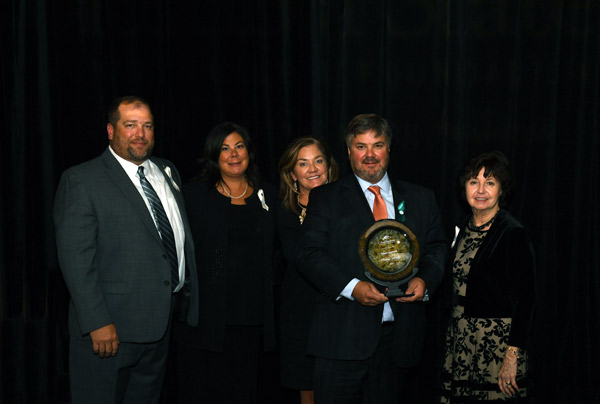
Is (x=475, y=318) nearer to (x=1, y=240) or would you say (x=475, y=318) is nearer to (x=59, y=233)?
(x=59, y=233)

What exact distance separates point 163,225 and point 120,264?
10.0 inches

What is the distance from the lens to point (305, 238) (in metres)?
2.36

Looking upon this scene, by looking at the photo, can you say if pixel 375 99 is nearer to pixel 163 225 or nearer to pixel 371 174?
pixel 371 174

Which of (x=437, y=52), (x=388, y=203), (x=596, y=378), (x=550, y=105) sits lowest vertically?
(x=596, y=378)

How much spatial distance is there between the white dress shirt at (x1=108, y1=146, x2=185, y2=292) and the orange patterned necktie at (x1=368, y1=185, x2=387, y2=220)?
0.92m

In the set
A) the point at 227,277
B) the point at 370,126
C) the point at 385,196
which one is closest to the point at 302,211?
the point at 227,277

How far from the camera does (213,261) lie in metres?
2.76

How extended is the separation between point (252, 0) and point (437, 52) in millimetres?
1181

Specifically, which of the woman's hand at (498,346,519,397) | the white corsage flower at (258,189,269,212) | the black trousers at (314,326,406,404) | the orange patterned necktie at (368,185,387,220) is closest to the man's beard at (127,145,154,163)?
the white corsage flower at (258,189,269,212)

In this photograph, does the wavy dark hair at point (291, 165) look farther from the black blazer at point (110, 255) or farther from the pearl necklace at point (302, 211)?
the black blazer at point (110, 255)

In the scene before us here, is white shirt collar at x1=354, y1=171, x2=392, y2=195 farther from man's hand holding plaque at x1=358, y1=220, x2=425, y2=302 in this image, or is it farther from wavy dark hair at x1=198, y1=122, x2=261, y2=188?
wavy dark hair at x1=198, y1=122, x2=261, y2=188

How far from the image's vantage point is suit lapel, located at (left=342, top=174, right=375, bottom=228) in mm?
2314

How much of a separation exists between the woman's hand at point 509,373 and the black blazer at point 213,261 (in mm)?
1113

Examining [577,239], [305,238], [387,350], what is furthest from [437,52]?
[387,350]
